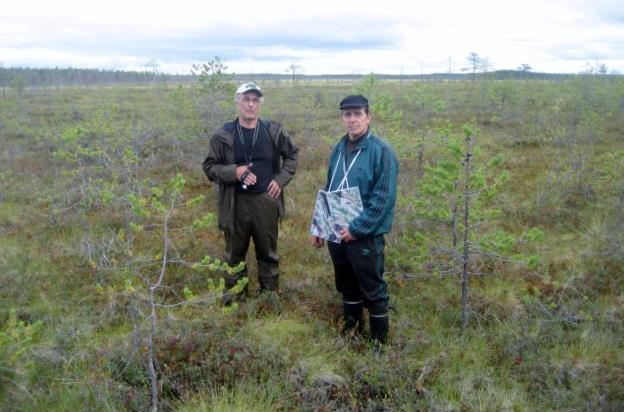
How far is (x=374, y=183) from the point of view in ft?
12.1

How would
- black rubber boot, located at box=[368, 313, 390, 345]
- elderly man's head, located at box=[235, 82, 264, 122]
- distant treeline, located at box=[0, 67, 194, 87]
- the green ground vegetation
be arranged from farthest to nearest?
distant treeline, located at box=[0, 67, 194, 87] → elderly man's head, located at box=[235, 82, 264, 122] → black rubber boot, located at box=[368, 313, 390, 345] → the green ground vegetation

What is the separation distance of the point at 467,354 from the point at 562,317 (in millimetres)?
1137

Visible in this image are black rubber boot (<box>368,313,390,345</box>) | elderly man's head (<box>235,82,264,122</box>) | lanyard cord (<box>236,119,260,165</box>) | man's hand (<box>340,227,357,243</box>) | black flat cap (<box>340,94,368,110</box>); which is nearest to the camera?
black flat cap (<box>340,94,368,110</box>)

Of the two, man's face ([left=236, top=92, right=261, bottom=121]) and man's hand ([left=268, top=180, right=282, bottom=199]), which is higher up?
man's face ([left=236, top=92, right=261, bottom=121])

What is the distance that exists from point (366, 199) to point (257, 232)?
132 centimetres

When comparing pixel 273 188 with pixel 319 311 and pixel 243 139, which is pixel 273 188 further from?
pixel 319 311

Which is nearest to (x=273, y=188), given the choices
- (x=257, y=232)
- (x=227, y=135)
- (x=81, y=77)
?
(x=257, y=232)

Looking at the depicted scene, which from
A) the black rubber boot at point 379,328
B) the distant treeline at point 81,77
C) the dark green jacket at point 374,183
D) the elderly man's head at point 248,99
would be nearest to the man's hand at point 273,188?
the elderly man's head at point 248,99

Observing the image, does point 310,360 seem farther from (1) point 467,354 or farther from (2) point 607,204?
(2) point 607,204

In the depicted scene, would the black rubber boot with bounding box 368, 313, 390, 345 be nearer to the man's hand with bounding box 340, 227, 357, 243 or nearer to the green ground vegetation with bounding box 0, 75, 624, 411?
the green ground vegetation with bounding box 0, 75, 624, 411

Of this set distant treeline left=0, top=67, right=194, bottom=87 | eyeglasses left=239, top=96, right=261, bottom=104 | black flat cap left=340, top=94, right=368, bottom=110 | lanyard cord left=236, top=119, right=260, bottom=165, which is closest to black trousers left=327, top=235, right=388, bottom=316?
black flat cap left=340, top=94, right=368, bottom=110

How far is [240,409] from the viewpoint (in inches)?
124

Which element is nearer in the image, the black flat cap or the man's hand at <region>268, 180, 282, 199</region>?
the black flat cap

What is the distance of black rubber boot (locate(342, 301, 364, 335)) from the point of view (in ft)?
13.9
